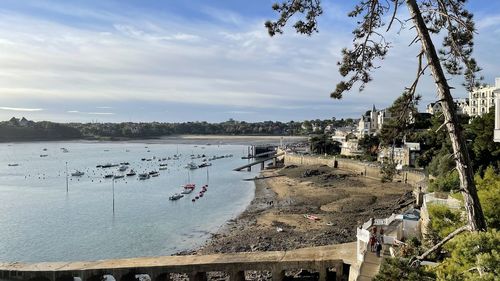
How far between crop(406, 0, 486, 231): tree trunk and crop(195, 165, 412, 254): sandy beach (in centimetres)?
2266

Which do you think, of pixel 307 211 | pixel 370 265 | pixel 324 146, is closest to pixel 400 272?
pixel 370 265

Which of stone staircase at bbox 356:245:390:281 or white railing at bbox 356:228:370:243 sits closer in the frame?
stone staircase at bbox 356:245:390:281

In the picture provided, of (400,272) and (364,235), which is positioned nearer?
(400,272)

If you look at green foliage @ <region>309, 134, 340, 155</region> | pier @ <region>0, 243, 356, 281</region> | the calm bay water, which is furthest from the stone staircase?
green foliage @ <region>309, 134, 340, 155</region>

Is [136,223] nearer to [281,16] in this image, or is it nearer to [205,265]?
[205,265]

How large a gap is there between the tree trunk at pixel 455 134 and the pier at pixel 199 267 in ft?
44.6

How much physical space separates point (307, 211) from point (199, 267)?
22.6 meters

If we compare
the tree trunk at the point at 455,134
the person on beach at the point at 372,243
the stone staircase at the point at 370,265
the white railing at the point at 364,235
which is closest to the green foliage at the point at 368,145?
the white railing at the point at 364,235

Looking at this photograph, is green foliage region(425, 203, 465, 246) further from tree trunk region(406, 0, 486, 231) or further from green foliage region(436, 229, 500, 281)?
green foliage region(436, 229, 500, 281)

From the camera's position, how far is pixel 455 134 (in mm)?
8133

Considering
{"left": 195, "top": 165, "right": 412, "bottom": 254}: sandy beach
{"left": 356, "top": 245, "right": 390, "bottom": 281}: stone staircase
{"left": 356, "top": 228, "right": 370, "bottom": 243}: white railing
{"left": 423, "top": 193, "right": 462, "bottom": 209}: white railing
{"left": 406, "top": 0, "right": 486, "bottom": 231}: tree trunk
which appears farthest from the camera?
{"left": 195, "top": 165, "right": 412, "bottom": 254}: sandy beach

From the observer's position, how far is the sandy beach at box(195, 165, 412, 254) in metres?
32.0

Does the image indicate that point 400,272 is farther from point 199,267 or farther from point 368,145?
point 368,145

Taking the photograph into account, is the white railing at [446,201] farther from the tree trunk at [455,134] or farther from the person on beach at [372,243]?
the tree trunk at [455,134]
